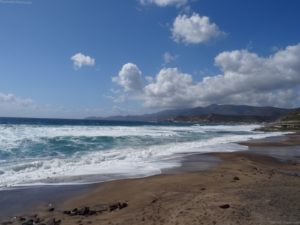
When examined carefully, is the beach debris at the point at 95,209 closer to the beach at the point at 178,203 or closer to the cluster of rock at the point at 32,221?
the beach at the point at 178,203

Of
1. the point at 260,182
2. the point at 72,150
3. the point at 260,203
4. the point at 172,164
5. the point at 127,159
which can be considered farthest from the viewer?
the point at 72,150

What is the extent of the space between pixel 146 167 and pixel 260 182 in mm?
6380

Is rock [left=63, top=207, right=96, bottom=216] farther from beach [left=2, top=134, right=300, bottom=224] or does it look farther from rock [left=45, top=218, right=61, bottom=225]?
rock [left=45, top=218, right=61, bottom=225]

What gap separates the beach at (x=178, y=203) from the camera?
7.04m

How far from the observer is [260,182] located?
10953mm

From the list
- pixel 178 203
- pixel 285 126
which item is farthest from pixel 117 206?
pixel 285 126

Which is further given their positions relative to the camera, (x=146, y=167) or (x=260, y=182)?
(x=146, y=167)

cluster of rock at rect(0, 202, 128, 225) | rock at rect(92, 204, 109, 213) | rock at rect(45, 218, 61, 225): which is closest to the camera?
rock at rect(45, 218, 61, 225)

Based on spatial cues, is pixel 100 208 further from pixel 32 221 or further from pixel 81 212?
pixel 32 221

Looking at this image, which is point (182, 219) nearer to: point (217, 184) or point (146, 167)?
point (217, 184)

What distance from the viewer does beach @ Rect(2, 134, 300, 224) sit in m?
7.04

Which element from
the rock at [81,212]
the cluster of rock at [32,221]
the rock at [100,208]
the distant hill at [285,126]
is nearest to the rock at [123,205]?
the rock at [100,208]

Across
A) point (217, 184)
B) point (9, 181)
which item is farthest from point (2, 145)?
point (217, 184)

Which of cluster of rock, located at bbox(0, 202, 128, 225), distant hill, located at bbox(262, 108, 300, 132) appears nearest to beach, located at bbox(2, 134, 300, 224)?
cluster of rock, located at bbox(0, 202, 128, 225)
